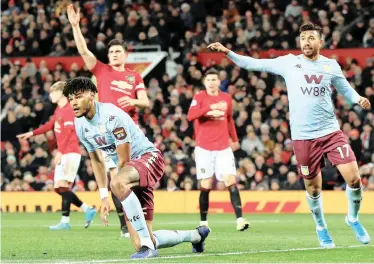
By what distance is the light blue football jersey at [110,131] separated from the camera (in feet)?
33.3

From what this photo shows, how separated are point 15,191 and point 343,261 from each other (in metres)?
17.0

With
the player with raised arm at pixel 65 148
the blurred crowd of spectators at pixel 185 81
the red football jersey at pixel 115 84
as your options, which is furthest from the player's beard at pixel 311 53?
the blurred crowd of spectators at pixel 185 81

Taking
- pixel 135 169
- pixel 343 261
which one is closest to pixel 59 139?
pixel 135 169

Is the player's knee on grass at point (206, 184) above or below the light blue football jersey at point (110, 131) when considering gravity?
below

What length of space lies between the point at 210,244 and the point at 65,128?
5.61 m

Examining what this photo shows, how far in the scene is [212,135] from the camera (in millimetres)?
16672

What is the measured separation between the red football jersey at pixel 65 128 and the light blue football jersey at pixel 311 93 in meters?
6.20

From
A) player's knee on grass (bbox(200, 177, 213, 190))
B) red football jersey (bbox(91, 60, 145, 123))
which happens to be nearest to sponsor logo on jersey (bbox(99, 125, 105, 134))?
red football jersey (bbox(91, 60, 145, 123))

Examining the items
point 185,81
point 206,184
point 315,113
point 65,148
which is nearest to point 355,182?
point 315,113

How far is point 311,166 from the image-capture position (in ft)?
38.8

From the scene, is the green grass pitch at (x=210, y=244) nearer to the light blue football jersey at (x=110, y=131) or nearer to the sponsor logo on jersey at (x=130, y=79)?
the light blue football jersey at (x=110, y=131)

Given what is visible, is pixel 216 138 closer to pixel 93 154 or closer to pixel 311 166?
pixel 311 166

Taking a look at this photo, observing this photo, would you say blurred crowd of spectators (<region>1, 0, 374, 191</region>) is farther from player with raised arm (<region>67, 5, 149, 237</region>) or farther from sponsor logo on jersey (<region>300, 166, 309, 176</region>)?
sponsor logo on jersey (<region>300, 166, 309, 176</region>)

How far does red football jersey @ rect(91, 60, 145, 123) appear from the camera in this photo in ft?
46.6
